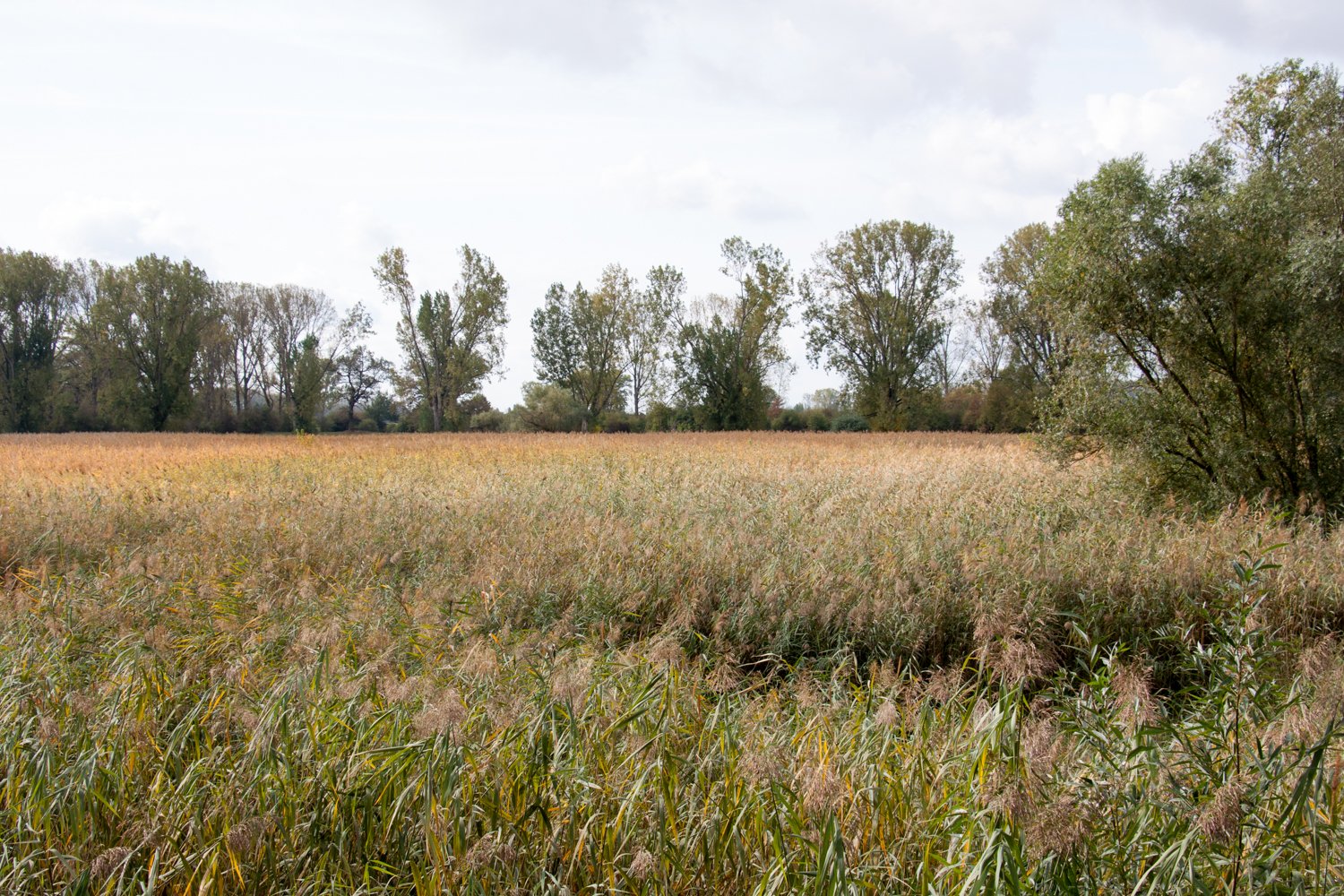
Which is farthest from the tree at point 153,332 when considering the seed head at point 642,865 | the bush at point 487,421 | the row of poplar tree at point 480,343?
the seed head at point 642,865

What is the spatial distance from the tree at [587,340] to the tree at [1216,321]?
37.3m

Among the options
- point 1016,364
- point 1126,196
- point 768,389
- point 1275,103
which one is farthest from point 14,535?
point 1016,364

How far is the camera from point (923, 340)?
39.7m

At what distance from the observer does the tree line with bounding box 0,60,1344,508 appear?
8.88 m

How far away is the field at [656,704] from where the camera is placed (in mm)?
2402

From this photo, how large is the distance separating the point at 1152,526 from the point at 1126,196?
4.66 metres

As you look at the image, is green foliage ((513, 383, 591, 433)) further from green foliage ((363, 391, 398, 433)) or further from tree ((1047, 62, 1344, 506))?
tree ((1047, 62, 1344, 506))

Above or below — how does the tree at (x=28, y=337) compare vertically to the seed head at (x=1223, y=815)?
above

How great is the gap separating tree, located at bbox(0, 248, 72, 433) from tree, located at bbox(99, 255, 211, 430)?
437cm

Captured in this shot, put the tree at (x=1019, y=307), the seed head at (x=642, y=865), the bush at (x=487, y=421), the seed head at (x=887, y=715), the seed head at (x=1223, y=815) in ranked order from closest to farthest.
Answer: the seed head at (x=1223, y=815) < the seed head at (x=642, y=865) < the seed head at (x=887, y=715) < the tree at (x=1019, y=307) < the bush at (x=487, y=421)

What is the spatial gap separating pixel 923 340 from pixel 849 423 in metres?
6.95

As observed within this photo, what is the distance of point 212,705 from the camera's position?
3.54 meters

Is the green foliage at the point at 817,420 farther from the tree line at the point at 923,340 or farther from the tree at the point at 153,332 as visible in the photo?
the tree at the point at 153,332

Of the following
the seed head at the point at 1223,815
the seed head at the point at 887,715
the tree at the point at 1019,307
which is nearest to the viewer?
the seed head at the point at 1223,815
